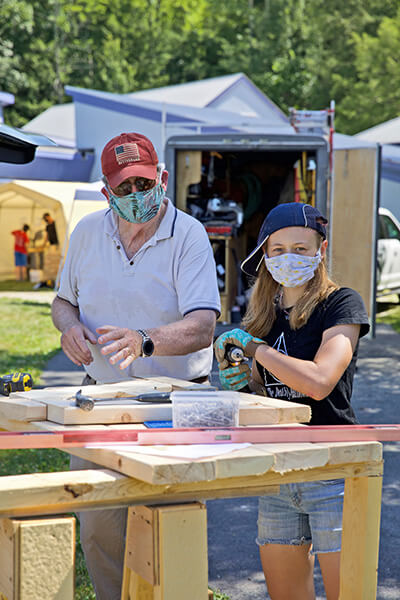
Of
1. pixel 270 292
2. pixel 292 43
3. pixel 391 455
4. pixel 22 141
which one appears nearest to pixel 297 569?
pixel 270 292

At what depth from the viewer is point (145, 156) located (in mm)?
3381

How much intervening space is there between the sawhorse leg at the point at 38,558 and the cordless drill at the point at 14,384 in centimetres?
90

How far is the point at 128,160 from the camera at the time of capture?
3.36m

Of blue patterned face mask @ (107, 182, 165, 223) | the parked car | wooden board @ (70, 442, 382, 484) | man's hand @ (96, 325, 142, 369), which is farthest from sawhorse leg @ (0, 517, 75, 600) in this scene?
the parked car

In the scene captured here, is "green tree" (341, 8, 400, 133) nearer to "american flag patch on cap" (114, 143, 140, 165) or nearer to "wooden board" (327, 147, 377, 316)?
"wooden board" (327, 147, 377, 316)

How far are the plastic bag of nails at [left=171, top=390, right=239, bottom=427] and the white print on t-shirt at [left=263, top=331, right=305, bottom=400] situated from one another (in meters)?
0.51

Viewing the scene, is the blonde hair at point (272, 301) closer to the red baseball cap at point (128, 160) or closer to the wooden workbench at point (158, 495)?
the red baseball cap at point (128, 160)

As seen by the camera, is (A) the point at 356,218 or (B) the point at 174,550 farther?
(A) the point at 356,218

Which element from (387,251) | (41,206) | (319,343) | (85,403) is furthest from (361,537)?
(41,206)

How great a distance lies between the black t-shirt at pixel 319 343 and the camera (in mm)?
2932

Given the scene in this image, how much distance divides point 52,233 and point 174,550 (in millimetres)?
22717

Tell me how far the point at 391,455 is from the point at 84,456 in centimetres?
505

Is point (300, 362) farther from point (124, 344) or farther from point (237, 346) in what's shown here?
point (124, 344)

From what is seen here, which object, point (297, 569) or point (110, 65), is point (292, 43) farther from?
point (297, 569)
